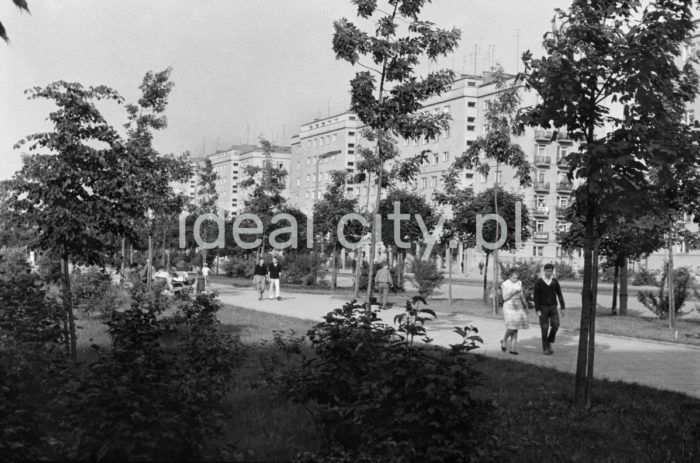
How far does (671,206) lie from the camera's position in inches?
306

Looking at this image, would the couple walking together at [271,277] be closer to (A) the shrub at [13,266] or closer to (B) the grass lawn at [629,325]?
(B) the grass lawn at [629,325]

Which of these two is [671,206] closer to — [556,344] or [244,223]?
[556,344]

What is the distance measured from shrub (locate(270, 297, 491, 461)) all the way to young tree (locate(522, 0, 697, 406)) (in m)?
3.39

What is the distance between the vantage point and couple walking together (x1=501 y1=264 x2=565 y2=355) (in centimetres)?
1258

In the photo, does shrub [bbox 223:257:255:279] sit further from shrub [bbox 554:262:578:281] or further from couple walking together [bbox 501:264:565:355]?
couple walking together [bbox 501:264:565:355]

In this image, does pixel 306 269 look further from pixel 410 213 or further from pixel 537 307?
pixel 537 307

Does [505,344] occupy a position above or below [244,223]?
below

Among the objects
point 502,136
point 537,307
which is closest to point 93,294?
point 537,307

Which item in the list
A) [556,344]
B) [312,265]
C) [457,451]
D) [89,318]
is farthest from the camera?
[312,265]

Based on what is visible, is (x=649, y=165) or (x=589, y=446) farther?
(x=649, y=165)

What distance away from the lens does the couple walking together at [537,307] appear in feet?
41.3

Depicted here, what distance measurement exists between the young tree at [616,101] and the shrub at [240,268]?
4061 cm

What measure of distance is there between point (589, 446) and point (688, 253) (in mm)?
54502

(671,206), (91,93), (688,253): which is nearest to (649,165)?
(671,206)
